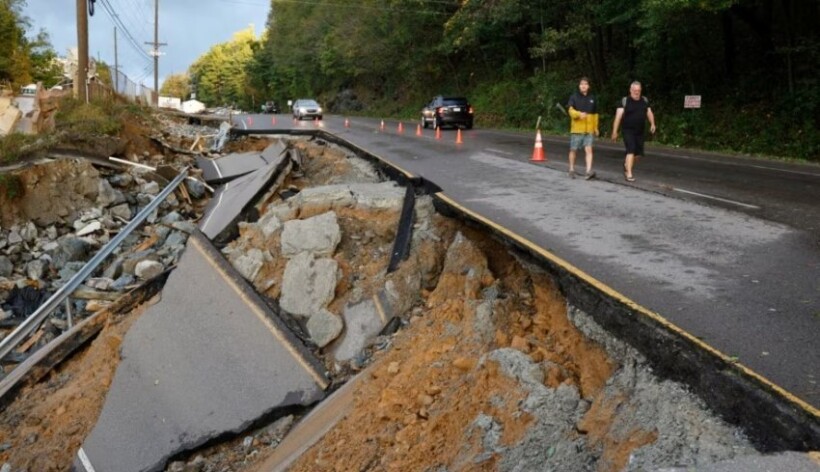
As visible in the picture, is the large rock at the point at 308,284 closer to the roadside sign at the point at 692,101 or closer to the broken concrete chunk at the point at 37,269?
the broken concrete chunk at the point at 37,269

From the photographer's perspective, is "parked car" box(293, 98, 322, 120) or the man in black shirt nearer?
the man in black shirt

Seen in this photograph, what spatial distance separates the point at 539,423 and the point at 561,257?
7.49ft

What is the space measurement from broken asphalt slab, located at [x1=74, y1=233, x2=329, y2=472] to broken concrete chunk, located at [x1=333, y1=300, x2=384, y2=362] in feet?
1.35

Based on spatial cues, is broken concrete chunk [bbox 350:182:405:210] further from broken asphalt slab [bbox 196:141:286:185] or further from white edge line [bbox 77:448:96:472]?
broken asphalt slab [bbox 196:141:286:185]

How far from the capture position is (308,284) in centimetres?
723

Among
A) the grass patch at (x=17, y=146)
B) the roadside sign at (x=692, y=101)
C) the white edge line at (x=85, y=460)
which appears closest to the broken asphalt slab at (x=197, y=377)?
the white edge line at (x=85, y=460)

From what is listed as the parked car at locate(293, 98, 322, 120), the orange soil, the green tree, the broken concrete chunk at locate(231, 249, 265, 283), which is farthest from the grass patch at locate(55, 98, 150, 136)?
the green tree

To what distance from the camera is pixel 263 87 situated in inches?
4080

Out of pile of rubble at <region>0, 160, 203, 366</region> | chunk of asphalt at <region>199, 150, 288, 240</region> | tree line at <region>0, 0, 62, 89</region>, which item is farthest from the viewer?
tree line at <region>0, 0, 62, 89</region>

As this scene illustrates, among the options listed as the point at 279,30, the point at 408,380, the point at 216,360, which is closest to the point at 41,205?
the point at 216,360

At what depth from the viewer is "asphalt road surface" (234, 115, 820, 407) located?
4.29 meters

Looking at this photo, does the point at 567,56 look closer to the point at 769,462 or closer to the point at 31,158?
the point at 31,158

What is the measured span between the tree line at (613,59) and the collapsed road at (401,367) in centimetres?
1270

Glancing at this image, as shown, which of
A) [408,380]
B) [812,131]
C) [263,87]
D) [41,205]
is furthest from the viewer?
[263,87]
